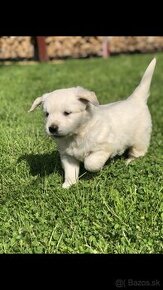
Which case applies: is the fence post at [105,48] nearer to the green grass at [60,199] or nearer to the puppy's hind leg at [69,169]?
the green grass at [60,199]

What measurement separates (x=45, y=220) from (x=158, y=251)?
2.68 ft

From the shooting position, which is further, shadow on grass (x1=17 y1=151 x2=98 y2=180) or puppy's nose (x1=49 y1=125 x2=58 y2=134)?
shadow on grass (x1=17 y1=151 x2=98 y2=180)

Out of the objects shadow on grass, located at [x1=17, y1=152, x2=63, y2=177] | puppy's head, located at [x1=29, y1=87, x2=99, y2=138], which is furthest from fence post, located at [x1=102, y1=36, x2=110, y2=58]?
puppy's head, located at [x1=29, y1=87, x2=99, y2=138]

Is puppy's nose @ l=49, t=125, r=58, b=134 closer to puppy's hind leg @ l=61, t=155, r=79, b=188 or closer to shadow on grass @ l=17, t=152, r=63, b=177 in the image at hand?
puppy's hind leg @ l=61, t=155, r=79, b=188

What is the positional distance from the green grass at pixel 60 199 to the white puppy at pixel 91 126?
0.17m

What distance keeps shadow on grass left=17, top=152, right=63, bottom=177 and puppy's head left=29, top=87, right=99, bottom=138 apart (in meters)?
0.56

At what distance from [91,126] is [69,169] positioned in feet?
1.26

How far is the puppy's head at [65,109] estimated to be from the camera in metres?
3.76

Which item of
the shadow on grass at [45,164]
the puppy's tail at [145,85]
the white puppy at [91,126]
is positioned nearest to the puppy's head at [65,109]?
the white puppy at [91,126]

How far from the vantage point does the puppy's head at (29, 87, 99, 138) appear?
3.76 meters

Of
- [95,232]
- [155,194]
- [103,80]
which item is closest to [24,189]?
[95,232]

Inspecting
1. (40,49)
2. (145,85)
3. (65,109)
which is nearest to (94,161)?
(65,109)

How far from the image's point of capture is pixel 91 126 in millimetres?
4121
